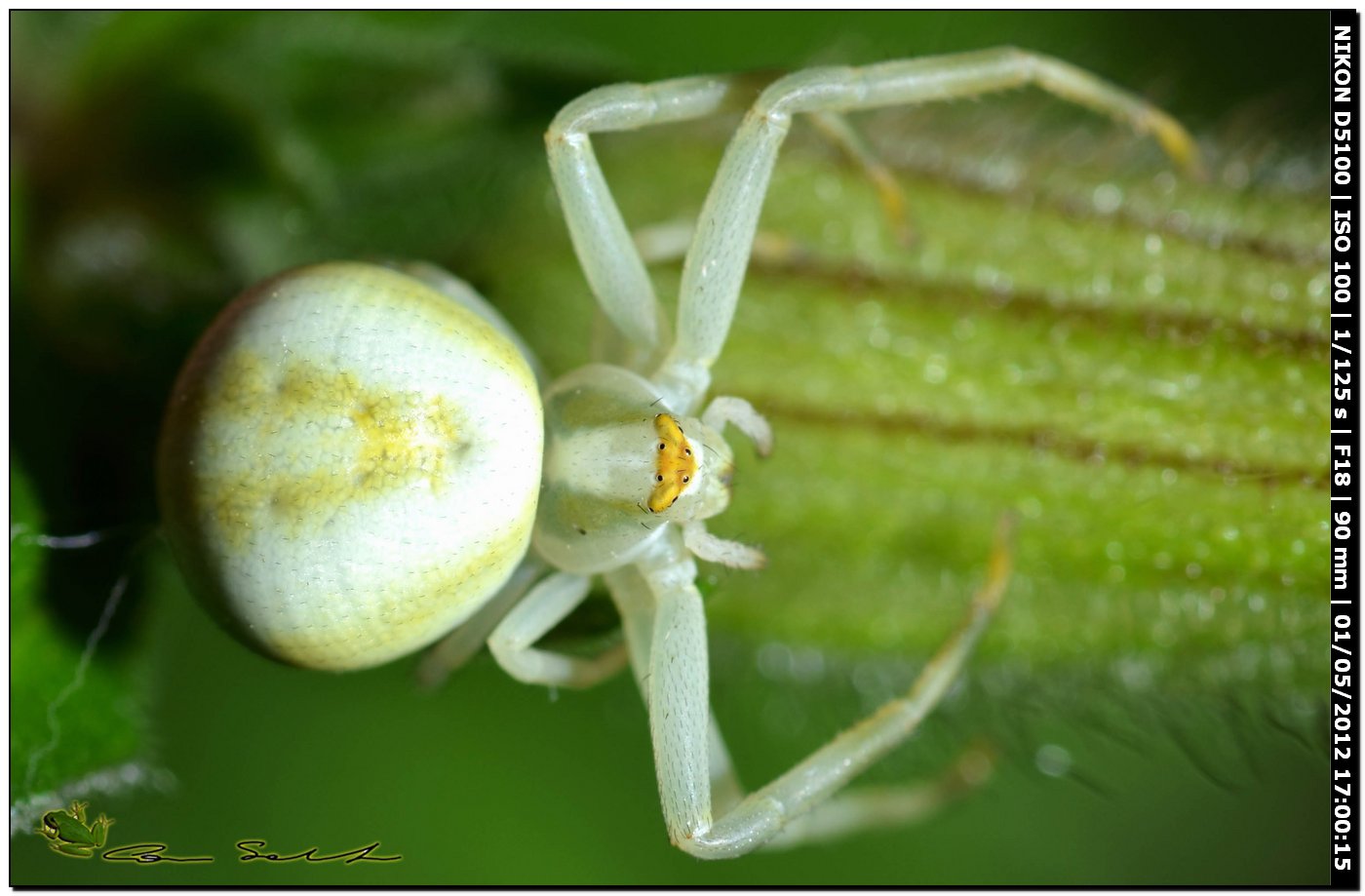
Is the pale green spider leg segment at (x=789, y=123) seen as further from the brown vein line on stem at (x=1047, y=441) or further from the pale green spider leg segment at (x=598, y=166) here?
the brown vein line on stem at (x=1047, y=441)

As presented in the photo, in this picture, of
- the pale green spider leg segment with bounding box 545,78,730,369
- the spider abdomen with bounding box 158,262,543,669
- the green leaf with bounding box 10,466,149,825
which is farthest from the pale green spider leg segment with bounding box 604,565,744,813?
the green leaf with bounding box 10,466,149,825

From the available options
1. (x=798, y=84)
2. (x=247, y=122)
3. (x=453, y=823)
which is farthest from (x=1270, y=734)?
(x=247, y=122)

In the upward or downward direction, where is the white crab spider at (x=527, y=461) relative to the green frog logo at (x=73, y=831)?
upward

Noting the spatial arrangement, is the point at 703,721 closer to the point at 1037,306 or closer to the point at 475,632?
the point at 475,632

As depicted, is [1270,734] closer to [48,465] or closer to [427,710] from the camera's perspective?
[427,710]

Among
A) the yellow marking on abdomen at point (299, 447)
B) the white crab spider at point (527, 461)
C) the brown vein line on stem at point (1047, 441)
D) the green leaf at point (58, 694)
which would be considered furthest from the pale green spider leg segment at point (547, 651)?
the green leaf at point (58, 694)

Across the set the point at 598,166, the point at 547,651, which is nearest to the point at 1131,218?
the point at 598,166

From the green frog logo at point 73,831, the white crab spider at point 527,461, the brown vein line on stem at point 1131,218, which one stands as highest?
the brown vein line on stem at point 1131,218
